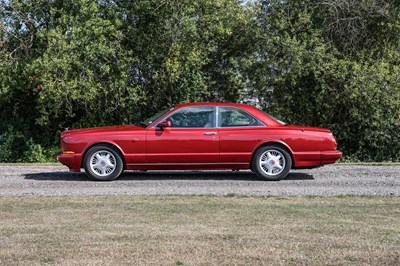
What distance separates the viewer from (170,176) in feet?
44.4

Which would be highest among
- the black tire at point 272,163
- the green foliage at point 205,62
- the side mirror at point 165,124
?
the green foliage at point 205,62

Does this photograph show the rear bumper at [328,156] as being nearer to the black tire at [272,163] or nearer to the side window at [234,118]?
the black tire at [272,163]

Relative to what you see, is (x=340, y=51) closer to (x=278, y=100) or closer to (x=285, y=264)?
(x=278, y=100)

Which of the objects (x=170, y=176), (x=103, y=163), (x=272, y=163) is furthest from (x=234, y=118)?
(x=103, y=163)

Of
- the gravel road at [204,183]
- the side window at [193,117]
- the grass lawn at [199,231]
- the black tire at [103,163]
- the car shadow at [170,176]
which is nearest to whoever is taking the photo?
the grass lawn at [199,231]

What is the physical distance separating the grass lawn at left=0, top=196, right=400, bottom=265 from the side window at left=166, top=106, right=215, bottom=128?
2.84m

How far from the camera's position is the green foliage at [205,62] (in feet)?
61.7

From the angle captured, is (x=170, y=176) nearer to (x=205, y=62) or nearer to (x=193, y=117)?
(x=193, y=117)

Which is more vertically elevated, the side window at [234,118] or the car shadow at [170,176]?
the side window at [234,118]

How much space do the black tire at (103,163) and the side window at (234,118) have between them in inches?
81.0

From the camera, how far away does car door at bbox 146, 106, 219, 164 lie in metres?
12.6

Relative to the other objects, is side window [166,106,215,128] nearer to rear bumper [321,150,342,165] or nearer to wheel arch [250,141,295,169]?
wheel arch [250,141,295,169]

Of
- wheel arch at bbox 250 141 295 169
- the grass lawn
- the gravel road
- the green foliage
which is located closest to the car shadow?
the gravel road

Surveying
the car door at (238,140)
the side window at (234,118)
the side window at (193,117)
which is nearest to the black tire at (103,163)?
the side window at (193,117)
